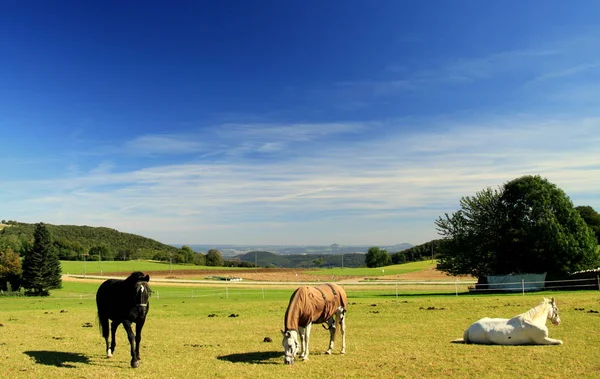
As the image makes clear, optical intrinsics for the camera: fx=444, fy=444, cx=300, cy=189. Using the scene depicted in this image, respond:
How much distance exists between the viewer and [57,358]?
1236 cm

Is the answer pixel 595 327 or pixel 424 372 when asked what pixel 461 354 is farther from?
pixel 595 327

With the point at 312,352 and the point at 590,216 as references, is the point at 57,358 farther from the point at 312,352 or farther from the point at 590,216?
the point at 590,216

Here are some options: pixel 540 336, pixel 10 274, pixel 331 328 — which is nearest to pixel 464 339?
pixel 540 336

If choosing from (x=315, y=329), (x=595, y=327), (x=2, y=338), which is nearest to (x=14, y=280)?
(x=2, y=338)

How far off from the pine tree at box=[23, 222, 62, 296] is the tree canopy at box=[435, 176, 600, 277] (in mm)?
50291

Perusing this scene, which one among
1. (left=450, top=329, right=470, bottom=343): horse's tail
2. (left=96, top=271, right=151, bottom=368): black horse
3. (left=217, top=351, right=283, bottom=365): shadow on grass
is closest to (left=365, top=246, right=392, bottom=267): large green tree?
(left=450, top=329, right=470, bottom=343): horse's tail

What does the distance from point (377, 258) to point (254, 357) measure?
5592 inches

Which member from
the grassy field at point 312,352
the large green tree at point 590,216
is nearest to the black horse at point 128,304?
the grassy field at point 312,352

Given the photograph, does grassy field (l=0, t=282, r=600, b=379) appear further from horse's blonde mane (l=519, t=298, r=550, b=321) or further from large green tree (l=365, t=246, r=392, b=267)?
large green tree (l=365, t=246, r=392, b=267)

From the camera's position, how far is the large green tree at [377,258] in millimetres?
149625

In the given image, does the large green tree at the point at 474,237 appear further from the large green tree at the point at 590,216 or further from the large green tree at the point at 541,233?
the large green tree at the point at 590,216

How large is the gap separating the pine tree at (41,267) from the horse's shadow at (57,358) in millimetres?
50156

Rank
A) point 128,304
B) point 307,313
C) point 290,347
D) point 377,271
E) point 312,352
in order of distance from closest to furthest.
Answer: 1. point 290,347
2. point 307,313
3. point 128,304
4. point 312,352
5. point 377,271

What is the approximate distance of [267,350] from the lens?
13367 mm
